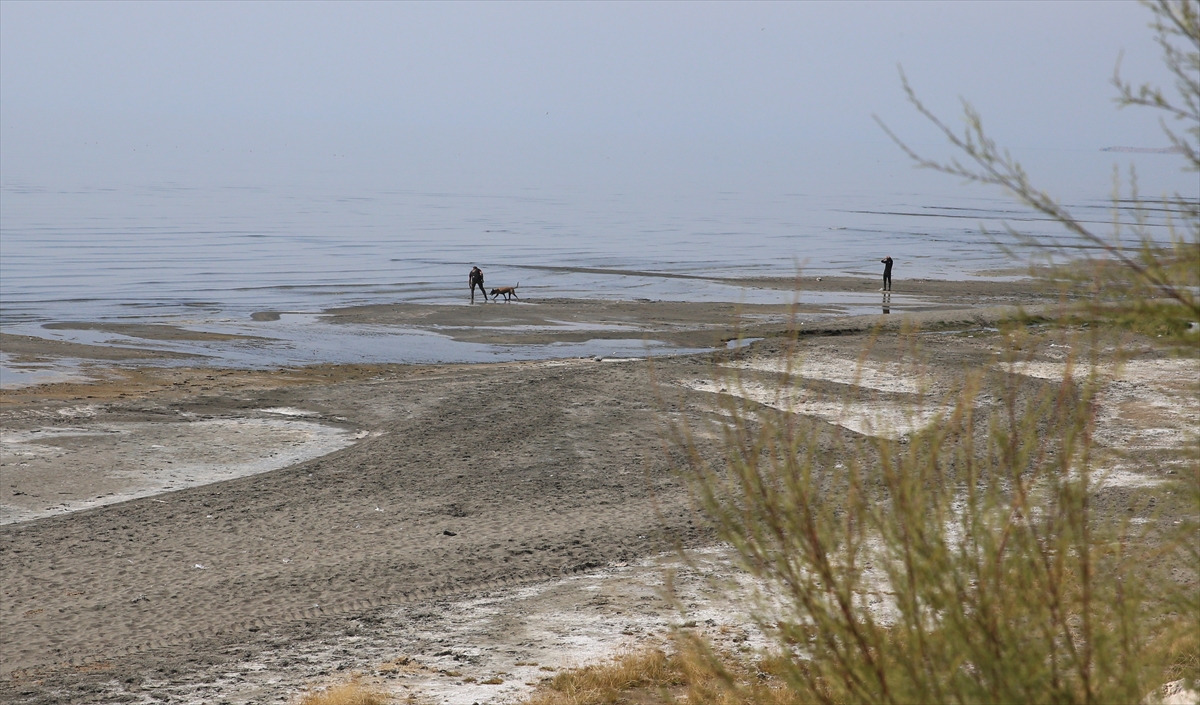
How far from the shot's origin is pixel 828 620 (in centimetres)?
406

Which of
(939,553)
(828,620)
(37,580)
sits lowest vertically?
(37,580)

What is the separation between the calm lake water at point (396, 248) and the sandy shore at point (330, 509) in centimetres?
901

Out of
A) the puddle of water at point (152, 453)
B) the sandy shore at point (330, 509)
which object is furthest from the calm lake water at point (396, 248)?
the puddle of water at point (152, 453)

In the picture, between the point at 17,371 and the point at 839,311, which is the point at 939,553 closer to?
the point at 17,371

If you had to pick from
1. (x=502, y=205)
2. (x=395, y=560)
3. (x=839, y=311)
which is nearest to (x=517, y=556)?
(x=395, y=560)

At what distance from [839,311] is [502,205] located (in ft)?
232

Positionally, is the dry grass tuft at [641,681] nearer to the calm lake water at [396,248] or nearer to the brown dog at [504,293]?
the calm lake water at [396,248]

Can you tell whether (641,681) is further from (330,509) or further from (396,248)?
(396,248)

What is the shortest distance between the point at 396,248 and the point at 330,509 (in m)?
51.5

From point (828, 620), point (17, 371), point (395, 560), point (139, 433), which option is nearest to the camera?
point (828, 620)

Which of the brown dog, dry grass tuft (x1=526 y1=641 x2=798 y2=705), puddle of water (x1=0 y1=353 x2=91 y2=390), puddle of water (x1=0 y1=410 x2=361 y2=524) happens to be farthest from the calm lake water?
dry grass tuft (x1=526 y1=641 x2=798 y2=705)

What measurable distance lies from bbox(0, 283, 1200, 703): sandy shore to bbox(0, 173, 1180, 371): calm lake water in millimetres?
9009

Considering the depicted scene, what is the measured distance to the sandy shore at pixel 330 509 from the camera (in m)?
10.8

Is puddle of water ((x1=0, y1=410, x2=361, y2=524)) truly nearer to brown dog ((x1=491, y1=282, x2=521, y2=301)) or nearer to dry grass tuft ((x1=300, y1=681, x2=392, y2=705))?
dry grass tuft ((x1=300, y1=681, x2=392, y2=705))
